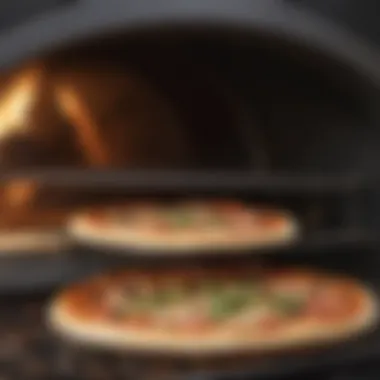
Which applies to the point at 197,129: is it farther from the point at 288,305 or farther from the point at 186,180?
the point at 288,305

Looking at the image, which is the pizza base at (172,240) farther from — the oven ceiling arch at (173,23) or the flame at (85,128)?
the oven ceiling arch at (173,23)

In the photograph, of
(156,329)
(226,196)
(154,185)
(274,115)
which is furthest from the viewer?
(226,196)

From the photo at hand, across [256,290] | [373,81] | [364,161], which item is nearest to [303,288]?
[256,290]

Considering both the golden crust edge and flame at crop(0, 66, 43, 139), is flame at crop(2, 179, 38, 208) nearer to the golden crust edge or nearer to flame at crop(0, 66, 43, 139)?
flame at crop(0, 66, 43, 139)

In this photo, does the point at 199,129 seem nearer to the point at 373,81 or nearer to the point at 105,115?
the point at 105,115

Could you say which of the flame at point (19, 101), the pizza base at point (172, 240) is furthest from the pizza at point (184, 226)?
the flame at point (19, 101)

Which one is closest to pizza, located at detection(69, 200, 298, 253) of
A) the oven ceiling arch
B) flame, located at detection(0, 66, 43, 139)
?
flame, located at detection(0, 66, 43, 139)
